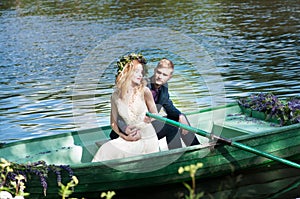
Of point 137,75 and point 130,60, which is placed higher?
point 130,60

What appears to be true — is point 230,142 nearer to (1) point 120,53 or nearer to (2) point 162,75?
(2) point 162,75

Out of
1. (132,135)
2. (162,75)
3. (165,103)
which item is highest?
(162,75)

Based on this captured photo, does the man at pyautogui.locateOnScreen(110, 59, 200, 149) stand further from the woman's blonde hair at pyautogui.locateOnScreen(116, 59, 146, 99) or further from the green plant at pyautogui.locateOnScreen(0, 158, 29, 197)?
the green plant at pyautogui.locateOnScreen(0, 158, 29, 197)

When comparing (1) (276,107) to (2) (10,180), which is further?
(1) (276,107)

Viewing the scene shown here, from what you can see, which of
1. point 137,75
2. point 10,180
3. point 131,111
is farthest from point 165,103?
point 10,180

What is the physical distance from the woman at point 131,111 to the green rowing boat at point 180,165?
23 cm

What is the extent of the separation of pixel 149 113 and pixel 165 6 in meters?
18.7

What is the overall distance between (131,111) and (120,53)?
9.12m

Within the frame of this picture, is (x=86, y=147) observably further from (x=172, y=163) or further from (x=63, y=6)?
(x=63, y=6)

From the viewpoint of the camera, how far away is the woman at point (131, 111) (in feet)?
21.5

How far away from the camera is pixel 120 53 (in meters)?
15.6

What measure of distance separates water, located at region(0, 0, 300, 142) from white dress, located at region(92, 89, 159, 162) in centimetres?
284

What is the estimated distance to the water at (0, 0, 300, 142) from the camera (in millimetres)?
10711

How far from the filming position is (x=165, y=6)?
82.3ft
